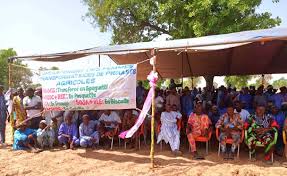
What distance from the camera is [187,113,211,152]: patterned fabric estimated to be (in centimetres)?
827

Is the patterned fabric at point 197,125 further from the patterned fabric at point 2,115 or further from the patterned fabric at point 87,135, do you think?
the patterned fabric at point 2,115

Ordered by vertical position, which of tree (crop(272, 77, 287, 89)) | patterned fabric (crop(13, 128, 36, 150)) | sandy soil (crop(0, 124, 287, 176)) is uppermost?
tree (crop(272, 77, 287, 89))

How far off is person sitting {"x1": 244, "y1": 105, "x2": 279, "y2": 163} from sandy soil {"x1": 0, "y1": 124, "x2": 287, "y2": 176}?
0.31 meters

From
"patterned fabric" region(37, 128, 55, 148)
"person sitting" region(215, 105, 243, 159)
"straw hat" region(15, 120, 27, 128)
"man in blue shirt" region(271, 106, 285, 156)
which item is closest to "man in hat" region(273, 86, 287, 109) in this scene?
"man in blue shirt" region(271, 106, 285, 156)

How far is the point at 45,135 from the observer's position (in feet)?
31.2

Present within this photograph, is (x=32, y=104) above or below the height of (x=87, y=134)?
above

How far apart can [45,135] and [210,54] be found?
207 inches

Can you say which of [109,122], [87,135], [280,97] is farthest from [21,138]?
[280,97]

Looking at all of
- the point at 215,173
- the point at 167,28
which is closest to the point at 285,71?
the point at 167,28

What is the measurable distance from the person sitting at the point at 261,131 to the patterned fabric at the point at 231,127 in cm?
17

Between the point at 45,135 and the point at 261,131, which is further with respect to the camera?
the point at 45,135

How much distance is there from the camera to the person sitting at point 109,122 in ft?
30.8

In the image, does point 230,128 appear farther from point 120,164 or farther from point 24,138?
point 24,138

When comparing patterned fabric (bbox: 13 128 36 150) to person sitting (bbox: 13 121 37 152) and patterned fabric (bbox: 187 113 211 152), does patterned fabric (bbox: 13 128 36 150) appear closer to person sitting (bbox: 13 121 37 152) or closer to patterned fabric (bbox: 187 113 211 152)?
person sitting (bbox: 13 121 37 152)
